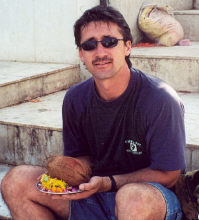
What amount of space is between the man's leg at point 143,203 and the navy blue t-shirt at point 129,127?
0.17 m

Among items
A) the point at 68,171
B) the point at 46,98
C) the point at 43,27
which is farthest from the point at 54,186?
the point at 43,27

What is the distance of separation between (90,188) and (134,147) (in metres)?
0.38

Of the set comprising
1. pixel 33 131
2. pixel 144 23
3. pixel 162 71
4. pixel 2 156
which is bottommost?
pixel 2 156

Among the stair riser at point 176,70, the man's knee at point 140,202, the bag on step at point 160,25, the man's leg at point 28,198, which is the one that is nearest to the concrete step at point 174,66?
the stair riser at point 176,70

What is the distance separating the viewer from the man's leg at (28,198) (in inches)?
109

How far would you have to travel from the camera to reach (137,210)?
7.45 feet

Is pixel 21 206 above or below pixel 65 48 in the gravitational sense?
below

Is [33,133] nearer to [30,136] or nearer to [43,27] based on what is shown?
[30,136]

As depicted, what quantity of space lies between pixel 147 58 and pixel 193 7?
3.16m

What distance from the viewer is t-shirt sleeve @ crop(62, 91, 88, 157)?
287 centimetres

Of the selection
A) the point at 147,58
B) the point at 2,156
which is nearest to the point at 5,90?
the point at 2,156

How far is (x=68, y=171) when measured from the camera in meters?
2.55

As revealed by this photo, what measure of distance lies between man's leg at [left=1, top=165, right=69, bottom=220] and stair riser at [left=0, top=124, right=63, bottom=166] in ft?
3.12

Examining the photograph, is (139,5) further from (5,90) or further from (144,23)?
(5,90)
